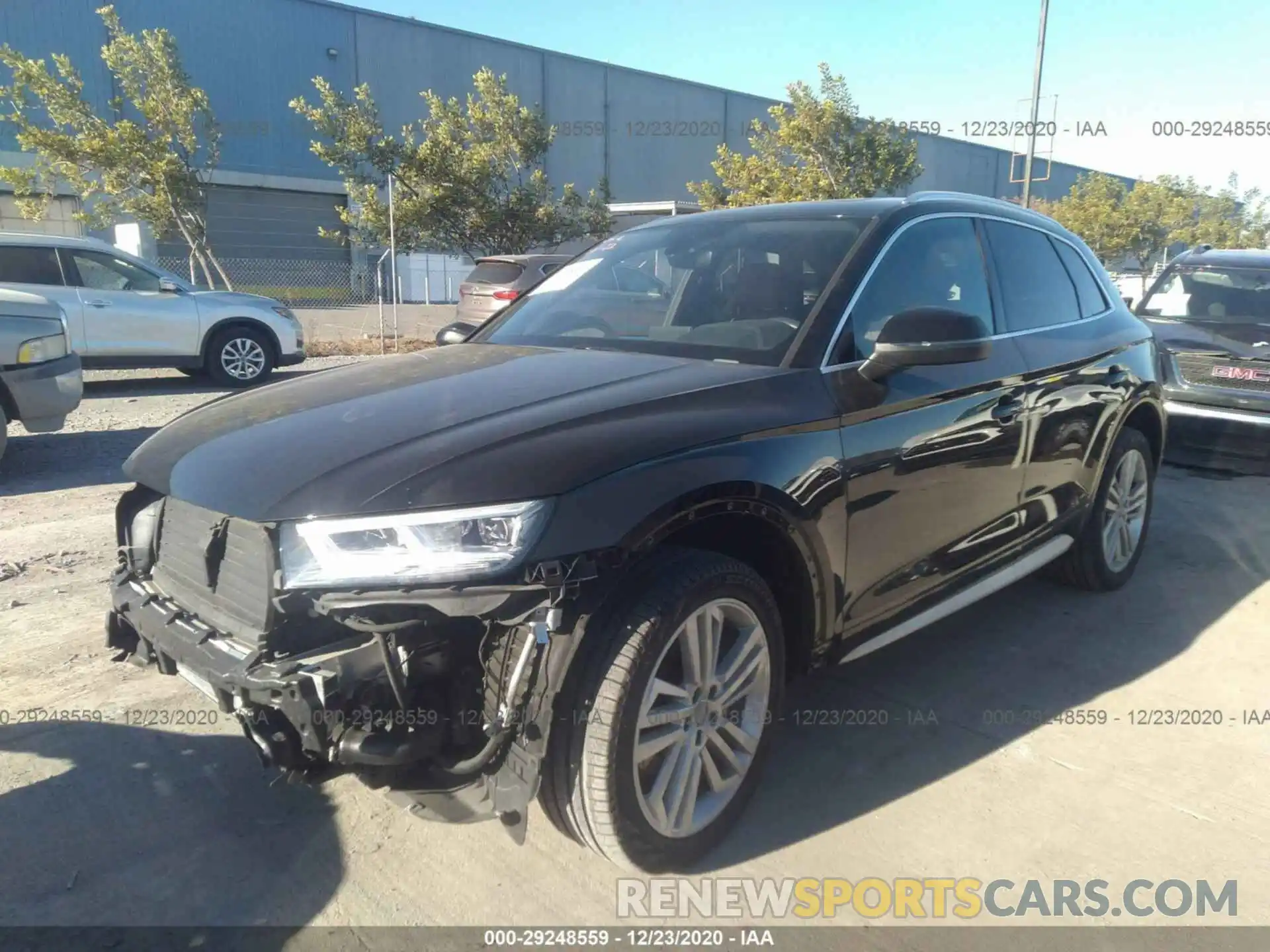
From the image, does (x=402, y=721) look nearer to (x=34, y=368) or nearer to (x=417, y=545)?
(x=417, y=545)

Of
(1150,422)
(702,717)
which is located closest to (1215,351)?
(1150,422)

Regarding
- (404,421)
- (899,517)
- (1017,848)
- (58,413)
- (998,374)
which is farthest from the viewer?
(58,413)

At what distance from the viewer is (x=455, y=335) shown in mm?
4203

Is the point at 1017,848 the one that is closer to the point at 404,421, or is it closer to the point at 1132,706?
the point at 1132,706

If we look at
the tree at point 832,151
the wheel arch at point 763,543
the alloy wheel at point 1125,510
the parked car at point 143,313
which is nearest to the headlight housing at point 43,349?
the parked car at point 143,313

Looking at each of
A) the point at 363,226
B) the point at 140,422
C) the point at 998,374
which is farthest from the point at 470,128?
the point at 998,374

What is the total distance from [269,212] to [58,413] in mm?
27958

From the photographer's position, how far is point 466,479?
216cm

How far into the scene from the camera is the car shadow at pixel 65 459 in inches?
260

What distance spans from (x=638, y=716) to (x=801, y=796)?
933 millimetres

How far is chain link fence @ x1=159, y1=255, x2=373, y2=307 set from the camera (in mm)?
25156

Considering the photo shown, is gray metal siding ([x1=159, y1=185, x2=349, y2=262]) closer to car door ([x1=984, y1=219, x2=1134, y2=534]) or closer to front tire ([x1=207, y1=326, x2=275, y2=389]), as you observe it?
front tire ([x1=207, y1=326, x2=275, y2=389])

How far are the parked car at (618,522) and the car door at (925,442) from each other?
0.01 metres

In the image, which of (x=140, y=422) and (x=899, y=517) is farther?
(x=140, y=422)
